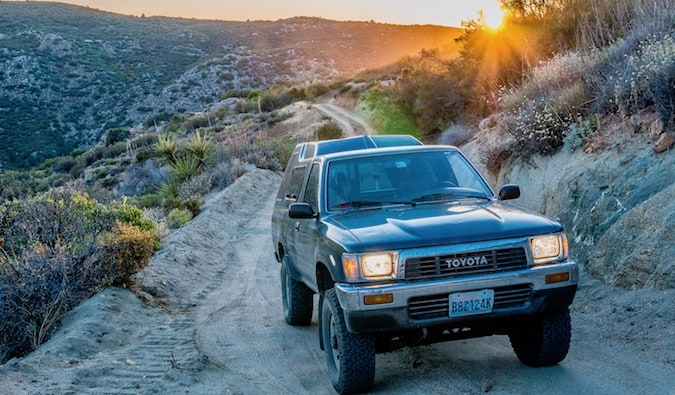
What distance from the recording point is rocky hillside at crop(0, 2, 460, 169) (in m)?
65.0

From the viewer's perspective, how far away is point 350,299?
222 inches

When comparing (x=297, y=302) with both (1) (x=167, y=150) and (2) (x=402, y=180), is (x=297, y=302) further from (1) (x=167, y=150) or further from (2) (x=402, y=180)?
(1) (x=167, y=150)

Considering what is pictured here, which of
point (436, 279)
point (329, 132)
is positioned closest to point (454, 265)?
point (436, 279)

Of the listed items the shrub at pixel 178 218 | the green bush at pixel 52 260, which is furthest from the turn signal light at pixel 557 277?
the shrub at pixel 178 218

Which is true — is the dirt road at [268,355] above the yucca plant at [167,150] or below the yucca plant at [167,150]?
above

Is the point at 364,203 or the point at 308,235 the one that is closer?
the point at 364,203

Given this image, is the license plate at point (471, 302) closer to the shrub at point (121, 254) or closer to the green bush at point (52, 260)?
the green bush at point (52, 260)

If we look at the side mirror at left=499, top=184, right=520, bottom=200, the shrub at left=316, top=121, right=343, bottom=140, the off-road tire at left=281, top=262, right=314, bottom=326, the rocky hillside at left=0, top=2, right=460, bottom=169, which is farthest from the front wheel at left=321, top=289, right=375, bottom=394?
the rocky hillside at left=0, top=2, right=460, bottom=169

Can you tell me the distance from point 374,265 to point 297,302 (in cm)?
307

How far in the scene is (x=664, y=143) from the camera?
9.71 metres

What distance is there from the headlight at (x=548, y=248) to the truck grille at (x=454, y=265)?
28 cm

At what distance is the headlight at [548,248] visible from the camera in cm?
586

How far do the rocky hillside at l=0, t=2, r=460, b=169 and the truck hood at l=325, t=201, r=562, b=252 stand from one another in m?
44.9

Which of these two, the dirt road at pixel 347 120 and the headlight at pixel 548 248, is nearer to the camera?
the headlight at pixel 548 248
